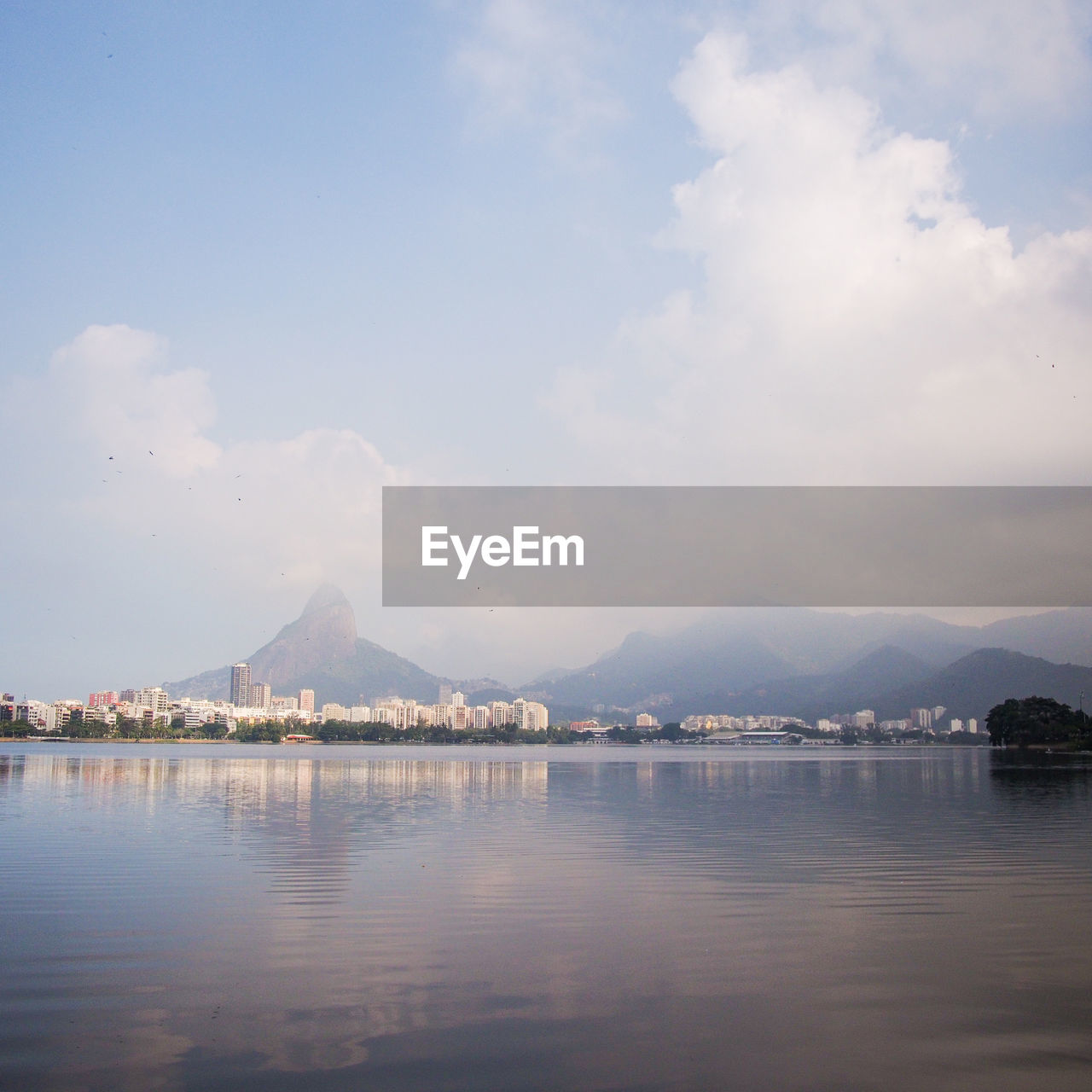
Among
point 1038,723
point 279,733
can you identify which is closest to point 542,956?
point 1038,723

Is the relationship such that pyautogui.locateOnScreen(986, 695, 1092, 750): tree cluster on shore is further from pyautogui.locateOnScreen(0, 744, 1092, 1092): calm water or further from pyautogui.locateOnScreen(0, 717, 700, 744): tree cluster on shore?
pyautogui.locateOnScreen(0, 717, 700, 744): tree cluster on shore

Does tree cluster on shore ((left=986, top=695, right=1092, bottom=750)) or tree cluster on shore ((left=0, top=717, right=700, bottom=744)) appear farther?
tree cluster on shore ((left=0, top=717, right=700, bottom=744))

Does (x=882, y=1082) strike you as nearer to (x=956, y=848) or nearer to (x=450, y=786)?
(x=956, y=848)

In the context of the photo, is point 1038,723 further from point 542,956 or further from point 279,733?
point 279,733

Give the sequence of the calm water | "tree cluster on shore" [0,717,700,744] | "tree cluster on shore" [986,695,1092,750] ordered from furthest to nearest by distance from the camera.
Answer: "tree cluster on shore" [0,717,700,744], "tree cluster on shore" [986,695,1092,750], the calm water

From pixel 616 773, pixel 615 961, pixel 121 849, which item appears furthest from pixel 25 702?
pixel 615 961

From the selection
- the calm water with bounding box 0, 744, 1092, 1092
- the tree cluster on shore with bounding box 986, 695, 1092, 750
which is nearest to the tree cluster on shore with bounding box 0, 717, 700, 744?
the tree cluster on shore with bounding box 986, 695, 1092, 750

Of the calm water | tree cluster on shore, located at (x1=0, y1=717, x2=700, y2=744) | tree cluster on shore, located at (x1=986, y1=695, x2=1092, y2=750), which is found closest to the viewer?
the calm water

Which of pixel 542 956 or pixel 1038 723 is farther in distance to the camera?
pixel 1038 723

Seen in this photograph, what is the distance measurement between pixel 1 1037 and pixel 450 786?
33068 millimetres

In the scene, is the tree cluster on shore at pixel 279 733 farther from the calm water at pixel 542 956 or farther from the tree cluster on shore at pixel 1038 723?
the calm water at pixel 542 956

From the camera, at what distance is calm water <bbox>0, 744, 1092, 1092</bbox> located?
288 inches

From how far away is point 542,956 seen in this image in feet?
34.3

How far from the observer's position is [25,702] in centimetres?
19788
